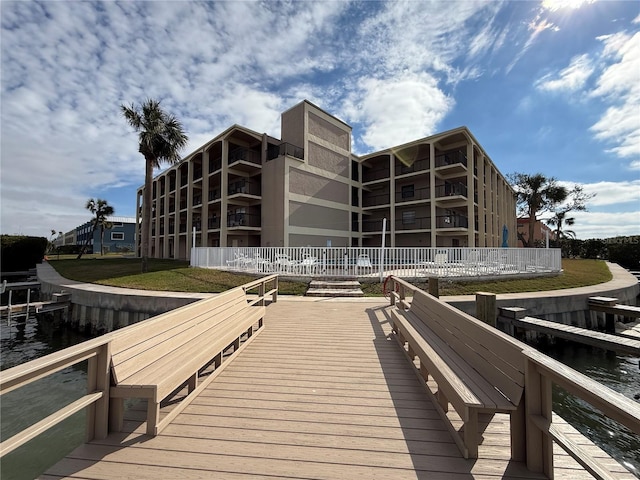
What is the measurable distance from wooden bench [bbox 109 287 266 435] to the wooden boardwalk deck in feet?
0.64

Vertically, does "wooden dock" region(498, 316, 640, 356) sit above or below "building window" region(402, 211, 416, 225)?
below

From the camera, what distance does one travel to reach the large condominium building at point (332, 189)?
22578 mm

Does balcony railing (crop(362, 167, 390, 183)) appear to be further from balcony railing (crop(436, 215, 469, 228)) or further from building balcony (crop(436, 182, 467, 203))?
balcony railing (crop(436, 215, 469, 228))

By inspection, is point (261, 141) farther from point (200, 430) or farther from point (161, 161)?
point (200, 430)

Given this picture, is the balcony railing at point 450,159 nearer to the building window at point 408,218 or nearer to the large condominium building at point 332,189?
the large condominium building at point 332,189

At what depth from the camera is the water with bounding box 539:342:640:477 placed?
4.42m

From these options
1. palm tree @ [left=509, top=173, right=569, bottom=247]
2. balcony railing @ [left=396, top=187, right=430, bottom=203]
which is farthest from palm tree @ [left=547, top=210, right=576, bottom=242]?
balcony railing @ [left=396, top=187, right=430, bottom=203]

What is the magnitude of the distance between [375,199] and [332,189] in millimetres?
5624

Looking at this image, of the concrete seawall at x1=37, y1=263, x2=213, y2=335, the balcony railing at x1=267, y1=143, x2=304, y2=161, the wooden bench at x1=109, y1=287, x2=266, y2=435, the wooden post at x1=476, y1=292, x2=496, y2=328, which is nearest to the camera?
the wooden bench at x1=109, y1=287, x2=266, y2=435

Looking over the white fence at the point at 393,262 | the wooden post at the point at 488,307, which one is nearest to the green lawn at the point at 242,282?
the white fence at the point at 393,262

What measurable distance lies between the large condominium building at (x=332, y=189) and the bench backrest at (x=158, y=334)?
17.3 m

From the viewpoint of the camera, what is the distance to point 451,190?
23.3 meters

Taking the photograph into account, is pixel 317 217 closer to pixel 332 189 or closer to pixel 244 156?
pixel 332 189

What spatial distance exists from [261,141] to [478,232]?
821 inches
